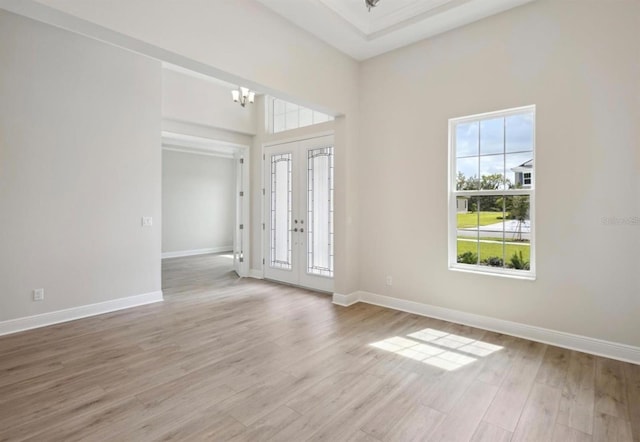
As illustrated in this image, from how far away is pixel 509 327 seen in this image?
3600mm

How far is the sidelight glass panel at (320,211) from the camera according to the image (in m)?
5.25

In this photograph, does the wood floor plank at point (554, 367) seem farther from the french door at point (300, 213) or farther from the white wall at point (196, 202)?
the white wall at point (196, 202)

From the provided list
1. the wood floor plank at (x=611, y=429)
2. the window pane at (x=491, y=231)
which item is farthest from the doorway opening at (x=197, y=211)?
the wood floor plank at (x=611, y=429)

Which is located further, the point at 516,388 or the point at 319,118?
the point at 319,118

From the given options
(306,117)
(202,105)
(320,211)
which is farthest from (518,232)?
(202,105)

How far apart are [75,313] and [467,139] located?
214 inches

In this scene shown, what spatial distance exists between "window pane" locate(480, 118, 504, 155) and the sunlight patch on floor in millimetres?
2184

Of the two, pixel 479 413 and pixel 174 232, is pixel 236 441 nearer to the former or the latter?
pixel 479 413

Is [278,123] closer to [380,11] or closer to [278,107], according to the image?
[278,107]

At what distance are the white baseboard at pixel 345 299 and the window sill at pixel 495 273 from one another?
4.87 feet

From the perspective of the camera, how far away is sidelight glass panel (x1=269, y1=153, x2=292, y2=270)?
233 inches

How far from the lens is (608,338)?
3072mm

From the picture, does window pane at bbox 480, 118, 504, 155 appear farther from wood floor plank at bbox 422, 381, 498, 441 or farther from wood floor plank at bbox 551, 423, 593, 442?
wood floor plank at bbox 551, 423, 593, 442

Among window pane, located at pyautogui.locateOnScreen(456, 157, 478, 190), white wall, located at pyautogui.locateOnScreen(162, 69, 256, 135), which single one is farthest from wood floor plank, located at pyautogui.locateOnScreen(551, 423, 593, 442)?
white wall, located at pyautogui.locateOnScreen(162, 69, 256, 135)
